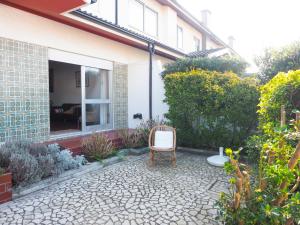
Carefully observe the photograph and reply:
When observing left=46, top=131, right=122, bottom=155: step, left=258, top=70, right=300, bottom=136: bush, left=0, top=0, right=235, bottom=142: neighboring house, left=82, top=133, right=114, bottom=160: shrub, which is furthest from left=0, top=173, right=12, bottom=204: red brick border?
left=258, top=70, right=300, bottom=136: bush

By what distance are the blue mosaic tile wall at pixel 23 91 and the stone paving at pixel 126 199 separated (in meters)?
2.11

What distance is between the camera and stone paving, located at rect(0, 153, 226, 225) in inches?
121

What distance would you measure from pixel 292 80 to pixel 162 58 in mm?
7340

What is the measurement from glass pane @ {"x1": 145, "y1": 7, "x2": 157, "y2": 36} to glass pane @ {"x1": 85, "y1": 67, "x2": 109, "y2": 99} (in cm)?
433

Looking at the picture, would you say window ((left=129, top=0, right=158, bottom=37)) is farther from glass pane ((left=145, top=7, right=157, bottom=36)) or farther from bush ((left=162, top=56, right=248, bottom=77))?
bush ((left=162, top=56, right=248, bottom=77))

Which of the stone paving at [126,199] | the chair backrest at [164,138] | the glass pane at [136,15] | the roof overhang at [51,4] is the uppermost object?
the glass pane at [136,15]

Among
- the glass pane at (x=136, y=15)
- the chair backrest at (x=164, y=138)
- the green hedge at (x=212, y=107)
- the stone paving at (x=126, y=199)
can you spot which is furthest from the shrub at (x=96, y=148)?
the glass pane at (x=136, y=15)

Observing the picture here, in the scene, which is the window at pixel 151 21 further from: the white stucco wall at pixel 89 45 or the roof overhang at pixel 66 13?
the roof overhang at pixel 66 13

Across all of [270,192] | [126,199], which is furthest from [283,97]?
[126,199]

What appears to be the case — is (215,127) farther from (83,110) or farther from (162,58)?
(162,58)

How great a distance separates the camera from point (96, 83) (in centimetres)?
801

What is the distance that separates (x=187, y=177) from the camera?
4.73 metres

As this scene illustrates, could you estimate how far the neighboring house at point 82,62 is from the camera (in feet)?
17.3

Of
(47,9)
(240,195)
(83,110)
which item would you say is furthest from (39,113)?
(240,195)
